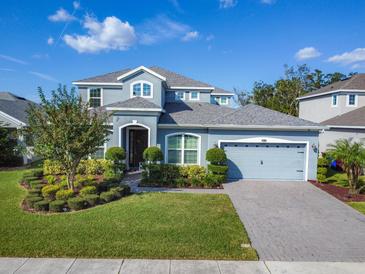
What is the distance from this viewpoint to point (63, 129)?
9750 mm

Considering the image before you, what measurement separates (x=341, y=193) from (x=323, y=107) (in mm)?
16650

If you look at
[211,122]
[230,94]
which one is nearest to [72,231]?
[211,122]

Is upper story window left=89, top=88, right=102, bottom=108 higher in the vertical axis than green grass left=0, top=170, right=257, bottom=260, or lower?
higher

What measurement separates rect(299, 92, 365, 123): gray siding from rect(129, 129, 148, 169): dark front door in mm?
18516

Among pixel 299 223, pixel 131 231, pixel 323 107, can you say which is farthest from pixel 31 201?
pixel 323 107

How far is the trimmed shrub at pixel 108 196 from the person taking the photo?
967cm

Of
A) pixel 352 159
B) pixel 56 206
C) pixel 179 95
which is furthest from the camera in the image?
pixel 179 95

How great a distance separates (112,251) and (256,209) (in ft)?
18.7

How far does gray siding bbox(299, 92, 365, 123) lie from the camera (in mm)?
23550

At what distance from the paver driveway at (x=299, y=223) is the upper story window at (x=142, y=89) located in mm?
8271

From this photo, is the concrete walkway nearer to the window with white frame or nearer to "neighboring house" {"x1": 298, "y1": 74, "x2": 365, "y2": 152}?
the window with white frame

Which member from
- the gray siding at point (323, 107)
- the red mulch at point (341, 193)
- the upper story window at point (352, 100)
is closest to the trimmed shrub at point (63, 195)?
the red mulch at point (341, 193)

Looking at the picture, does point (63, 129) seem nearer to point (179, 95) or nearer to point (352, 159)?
point (179, 95)

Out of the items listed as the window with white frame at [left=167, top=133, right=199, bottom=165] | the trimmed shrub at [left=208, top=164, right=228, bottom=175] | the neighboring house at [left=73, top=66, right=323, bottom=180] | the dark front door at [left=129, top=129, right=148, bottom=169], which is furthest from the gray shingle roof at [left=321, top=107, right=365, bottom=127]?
the dark front door at [left=129, top=129, right=148, bottom=169]
